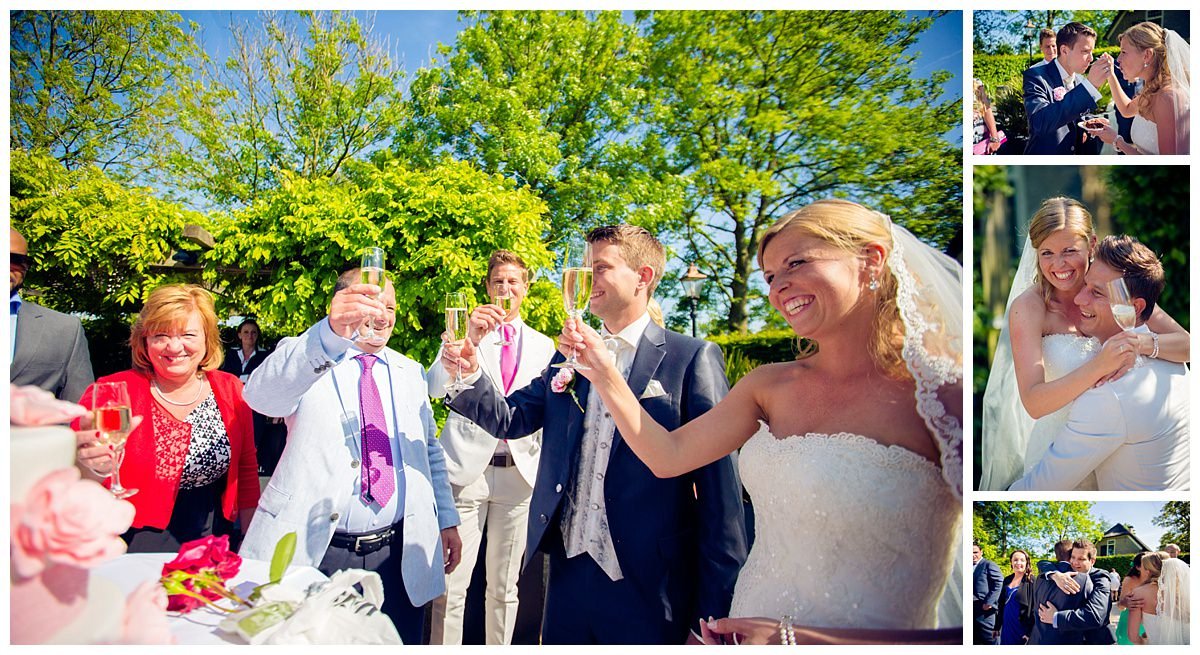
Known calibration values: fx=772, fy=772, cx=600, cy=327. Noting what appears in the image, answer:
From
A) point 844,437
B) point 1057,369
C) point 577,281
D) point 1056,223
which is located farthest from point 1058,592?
point 577,281

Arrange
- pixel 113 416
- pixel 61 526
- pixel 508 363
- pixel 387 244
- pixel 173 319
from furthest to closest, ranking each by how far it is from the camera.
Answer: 1. pixel 387 244
2. pixel 508 363
3. pixel 173 319
4. pixel 113 416
5. pixel 61 526

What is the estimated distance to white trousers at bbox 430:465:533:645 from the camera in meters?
3.65

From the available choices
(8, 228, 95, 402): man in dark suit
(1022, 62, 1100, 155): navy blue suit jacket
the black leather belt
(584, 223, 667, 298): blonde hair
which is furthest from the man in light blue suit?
(1022, 62, 1100, 155): navy blue suit jacket

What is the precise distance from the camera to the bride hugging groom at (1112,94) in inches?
114

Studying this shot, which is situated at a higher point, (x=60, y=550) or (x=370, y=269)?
(x=370, y=269)

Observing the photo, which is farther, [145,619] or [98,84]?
[98,84]

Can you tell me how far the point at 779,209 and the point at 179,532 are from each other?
494 cm

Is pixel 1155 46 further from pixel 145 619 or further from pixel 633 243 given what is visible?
pixel 145 619

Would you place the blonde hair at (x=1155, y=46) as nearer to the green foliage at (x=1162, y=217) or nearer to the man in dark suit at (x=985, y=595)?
the green foliage at (x=1162, y=217)

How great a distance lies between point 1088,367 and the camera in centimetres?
271

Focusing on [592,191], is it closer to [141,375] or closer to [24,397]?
[141,375]

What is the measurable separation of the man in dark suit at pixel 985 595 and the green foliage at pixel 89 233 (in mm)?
3817

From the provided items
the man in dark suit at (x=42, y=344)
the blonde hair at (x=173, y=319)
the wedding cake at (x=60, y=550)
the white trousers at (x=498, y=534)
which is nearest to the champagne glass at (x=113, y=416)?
the wedding cake at (x=60, y=550)

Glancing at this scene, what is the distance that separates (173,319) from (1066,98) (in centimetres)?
347
